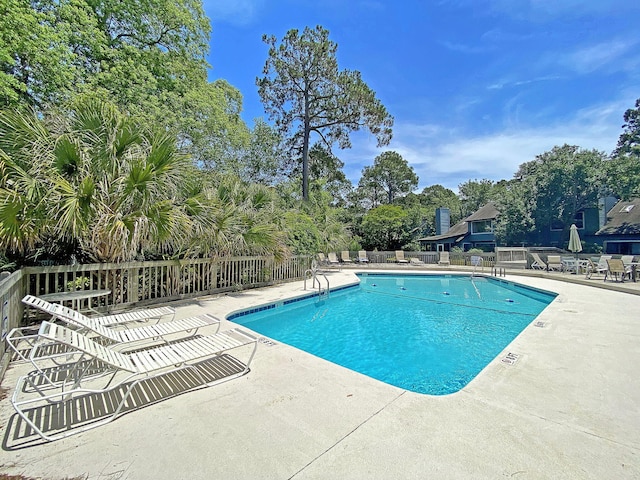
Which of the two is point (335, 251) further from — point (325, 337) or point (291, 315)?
point (325, 337)

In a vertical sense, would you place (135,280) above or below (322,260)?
above

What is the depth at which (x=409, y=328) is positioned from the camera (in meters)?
7.31

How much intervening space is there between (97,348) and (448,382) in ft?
14.5

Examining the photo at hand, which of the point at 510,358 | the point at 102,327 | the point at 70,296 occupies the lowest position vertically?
the point at 510,358

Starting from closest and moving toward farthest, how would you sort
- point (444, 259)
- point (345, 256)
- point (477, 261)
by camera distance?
point (477, 261)
point (345, 256)
point (444, 259)

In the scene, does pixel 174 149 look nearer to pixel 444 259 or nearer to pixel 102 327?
pixel 102 327

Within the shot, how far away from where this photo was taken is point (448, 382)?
4496 millimetres

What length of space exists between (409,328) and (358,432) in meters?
5.25

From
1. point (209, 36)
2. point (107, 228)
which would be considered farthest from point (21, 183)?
point (209, 36)

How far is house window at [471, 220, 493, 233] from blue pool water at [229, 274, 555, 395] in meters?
18.0

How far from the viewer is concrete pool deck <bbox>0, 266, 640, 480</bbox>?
6.64 feet

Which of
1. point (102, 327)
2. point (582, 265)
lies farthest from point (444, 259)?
point (102, 327)

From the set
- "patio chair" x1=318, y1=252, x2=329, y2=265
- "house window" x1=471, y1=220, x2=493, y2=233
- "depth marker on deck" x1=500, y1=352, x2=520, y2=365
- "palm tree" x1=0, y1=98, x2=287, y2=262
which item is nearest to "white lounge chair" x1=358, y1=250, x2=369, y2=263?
"patio chair" x1=318, y1=252, x2=329, y2=265

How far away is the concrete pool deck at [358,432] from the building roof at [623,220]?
2521 cm
